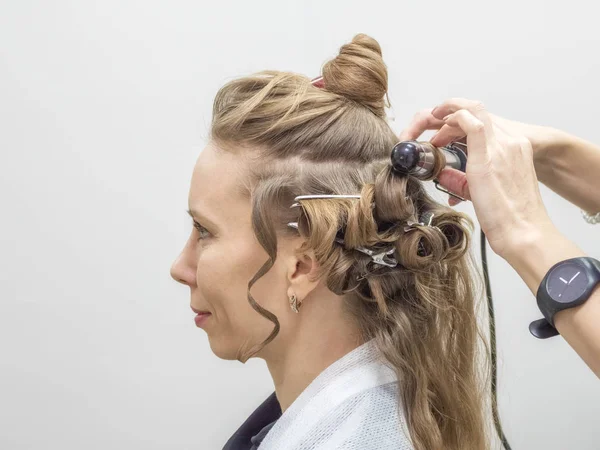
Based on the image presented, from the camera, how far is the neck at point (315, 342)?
37.9 inches

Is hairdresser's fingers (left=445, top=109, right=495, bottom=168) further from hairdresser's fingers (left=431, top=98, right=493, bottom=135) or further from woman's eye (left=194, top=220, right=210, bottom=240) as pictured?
woman's eye (left=194, top=220, right=210, bottom=240)

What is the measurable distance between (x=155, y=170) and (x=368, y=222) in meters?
0.82

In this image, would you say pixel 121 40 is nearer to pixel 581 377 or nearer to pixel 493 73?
pixel 493 73

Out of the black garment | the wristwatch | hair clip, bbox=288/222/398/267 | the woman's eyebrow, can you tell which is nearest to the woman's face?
the woman's eyebrow

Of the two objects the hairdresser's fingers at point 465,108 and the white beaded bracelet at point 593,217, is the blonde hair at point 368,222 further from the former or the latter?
Answer: the white beaded bracelet at point 593,217

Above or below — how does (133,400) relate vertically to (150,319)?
below

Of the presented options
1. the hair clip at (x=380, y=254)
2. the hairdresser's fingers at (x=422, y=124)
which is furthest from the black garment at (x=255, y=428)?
the hairdresser's fingers at (x=422, y=124)

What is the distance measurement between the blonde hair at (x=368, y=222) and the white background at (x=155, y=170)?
21.9 inches

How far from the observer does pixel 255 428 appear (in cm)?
120

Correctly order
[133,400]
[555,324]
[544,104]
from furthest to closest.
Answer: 1. [133,400]
2. [544,104]
3. [555,324]

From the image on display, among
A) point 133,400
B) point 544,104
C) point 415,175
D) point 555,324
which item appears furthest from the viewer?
point 133,400

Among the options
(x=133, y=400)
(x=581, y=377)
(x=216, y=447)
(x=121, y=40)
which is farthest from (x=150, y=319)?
(x=581, y=377)

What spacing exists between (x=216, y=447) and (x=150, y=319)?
35cm

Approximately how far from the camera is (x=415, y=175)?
2.92 ft
